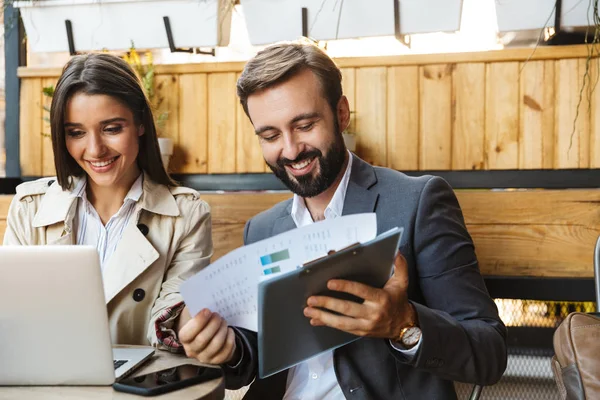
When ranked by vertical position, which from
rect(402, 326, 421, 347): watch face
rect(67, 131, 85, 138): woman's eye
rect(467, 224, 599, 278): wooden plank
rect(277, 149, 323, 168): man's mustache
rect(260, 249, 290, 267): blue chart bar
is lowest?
rect(467, 224, 599, 278): wooden plank

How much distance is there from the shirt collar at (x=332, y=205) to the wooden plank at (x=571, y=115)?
3.63 ft

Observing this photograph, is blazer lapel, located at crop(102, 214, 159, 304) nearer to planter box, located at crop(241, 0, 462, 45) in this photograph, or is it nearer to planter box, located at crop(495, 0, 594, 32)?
planter box, located at crop(241, 0, 462, 45)

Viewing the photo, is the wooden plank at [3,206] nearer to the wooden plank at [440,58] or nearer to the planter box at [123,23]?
the planter box at [123,23]

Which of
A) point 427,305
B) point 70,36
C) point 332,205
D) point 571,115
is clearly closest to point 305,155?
point 332,205

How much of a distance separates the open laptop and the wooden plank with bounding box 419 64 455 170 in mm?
1578

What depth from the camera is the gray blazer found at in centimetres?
129

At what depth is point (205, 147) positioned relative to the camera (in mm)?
2654

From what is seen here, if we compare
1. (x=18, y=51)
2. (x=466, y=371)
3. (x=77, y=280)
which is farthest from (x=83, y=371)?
(x=18, y=51)

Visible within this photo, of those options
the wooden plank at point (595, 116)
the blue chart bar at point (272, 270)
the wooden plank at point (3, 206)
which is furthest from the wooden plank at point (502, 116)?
the wooden plank at point (3, 206)

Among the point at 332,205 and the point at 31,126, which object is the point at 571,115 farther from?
the point at 31,126

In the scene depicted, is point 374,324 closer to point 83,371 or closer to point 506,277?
point 83,371

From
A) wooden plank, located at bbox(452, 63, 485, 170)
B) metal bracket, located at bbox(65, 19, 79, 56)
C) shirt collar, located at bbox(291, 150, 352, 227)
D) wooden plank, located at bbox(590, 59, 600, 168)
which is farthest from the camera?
metal bracket, located at bbox(65, 19, 79, 56)

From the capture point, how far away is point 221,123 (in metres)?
2.63

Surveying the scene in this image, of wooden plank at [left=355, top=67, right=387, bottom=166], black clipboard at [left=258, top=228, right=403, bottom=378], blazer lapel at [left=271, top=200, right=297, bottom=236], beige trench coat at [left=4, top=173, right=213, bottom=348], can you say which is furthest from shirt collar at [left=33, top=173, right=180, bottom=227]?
wooden plank at [left=355, top=67, right=387, bottom=166]
